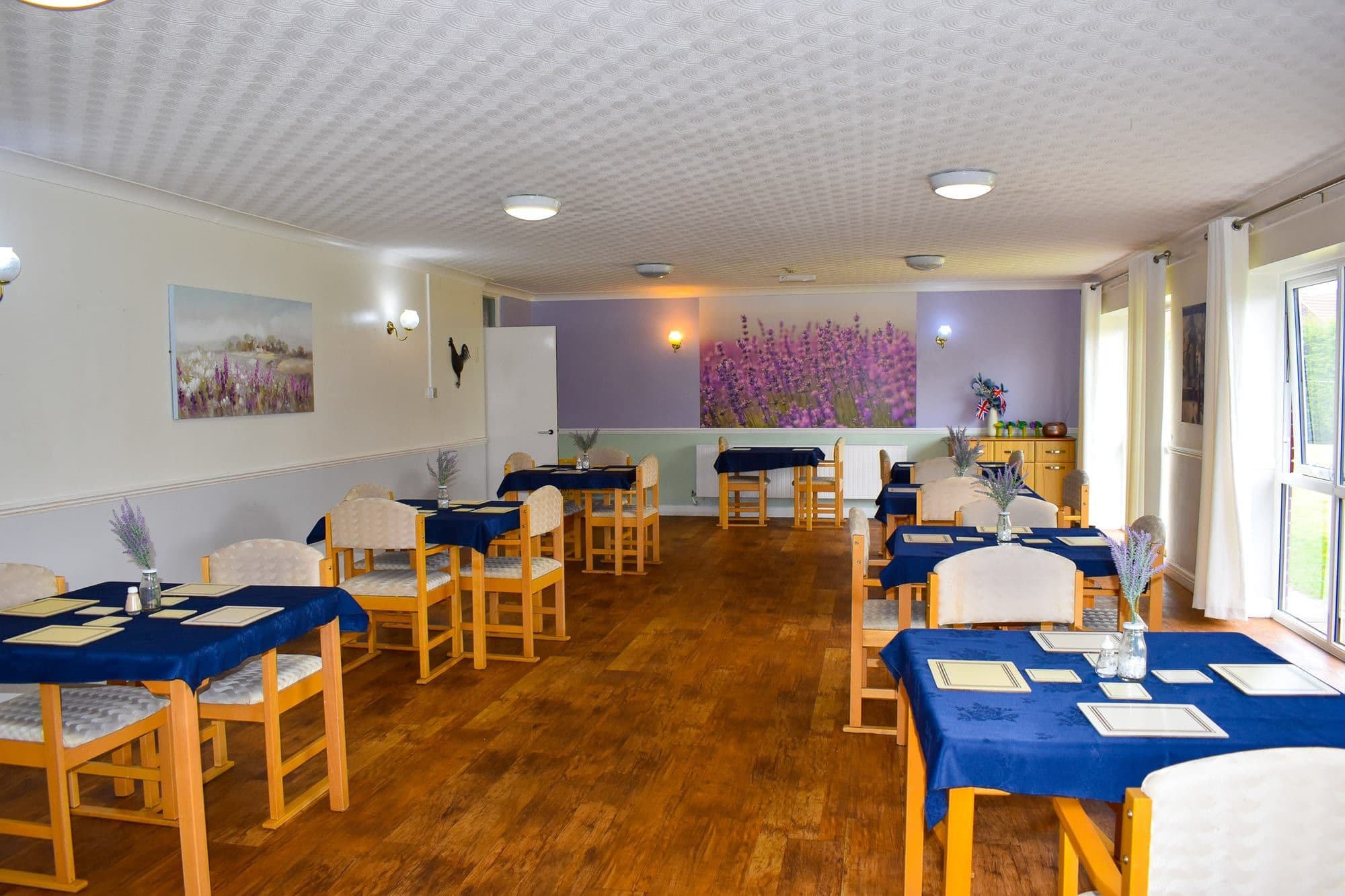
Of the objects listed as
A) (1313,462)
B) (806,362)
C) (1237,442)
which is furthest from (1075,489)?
(806,362)

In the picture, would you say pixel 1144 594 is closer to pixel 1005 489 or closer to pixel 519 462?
pixel 1005 489

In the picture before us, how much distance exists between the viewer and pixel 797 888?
2627 millimetres

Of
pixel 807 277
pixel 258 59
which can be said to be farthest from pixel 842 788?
pixel 807 277

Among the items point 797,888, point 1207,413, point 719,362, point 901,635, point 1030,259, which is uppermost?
point 1030,259

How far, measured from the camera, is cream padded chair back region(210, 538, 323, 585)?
3344 millimetres

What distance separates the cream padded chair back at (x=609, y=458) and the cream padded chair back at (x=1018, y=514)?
375 cm

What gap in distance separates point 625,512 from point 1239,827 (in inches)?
232

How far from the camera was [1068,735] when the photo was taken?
1.88m

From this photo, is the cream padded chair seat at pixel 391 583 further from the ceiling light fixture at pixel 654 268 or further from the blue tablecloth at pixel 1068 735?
the ceiling light fixture at pixel 654 268

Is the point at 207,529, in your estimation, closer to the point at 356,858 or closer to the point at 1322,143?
the point at 356,858

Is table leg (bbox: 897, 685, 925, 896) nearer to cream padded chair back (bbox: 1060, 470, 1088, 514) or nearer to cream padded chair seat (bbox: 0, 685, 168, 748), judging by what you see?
cream padded chair seat (bbox: 0, 685, 168, 748)

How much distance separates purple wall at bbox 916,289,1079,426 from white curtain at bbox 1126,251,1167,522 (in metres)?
2.32

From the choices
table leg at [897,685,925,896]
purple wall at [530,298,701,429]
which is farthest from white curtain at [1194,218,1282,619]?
purple wall at [530,298,701,429]

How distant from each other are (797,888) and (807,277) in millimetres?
7113
